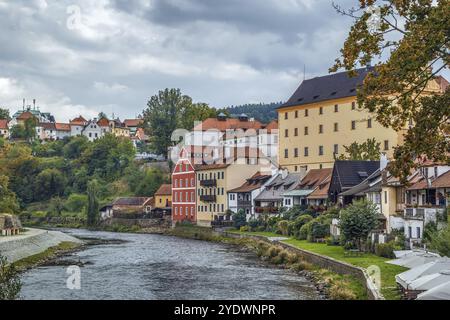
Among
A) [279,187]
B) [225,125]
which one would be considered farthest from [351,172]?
[225,125]

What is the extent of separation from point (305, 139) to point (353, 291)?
51565 mm

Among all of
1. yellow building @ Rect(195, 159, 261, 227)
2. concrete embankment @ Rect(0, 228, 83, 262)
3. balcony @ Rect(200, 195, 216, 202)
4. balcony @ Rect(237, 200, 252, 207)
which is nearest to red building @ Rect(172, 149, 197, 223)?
yellow building @ Rect(195, 159, 261, 227)

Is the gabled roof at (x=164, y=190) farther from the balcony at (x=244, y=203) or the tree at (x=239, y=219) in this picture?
the tree at (x=239, y=219)

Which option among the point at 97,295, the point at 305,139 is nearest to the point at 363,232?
the point at 97,295

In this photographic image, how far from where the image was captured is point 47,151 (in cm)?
14900

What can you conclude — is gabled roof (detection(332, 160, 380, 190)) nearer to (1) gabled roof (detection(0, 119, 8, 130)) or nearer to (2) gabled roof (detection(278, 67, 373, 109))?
(2) gabled roof (detection(278, 67, 373, 109))

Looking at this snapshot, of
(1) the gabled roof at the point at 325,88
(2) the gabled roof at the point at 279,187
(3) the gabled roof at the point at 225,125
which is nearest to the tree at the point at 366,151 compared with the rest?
(2) the gabled roof at the point at 279,187

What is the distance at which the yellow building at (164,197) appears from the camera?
314ft

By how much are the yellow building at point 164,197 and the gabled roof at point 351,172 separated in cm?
4283

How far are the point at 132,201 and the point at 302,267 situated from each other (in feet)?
213

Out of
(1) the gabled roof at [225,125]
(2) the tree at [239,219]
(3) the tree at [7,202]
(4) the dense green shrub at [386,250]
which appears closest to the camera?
(4) the dense green shrub at [386,250]

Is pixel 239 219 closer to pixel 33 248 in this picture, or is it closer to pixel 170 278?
pixel 33 248

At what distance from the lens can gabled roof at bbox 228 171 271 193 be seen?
73.4m

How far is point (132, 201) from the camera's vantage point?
100 m
